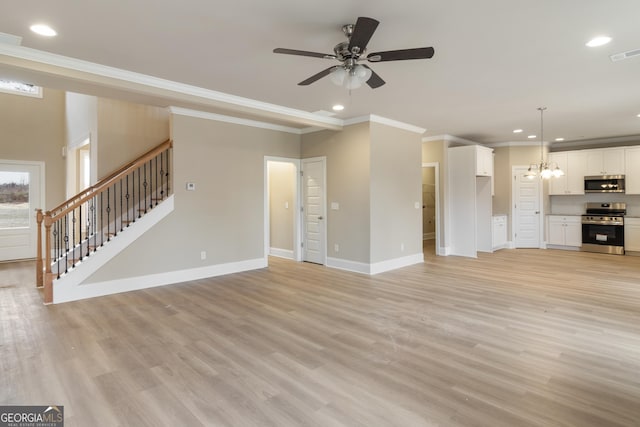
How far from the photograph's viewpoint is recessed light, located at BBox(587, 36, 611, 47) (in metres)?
3.21

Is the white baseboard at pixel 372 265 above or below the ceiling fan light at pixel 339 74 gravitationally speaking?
below

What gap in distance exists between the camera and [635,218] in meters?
7.89

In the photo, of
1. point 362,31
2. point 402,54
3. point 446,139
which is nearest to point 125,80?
point 362,31

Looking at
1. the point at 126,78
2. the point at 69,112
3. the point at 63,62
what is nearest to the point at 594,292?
the point at 126,78

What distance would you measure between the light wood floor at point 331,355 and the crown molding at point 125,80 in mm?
2690

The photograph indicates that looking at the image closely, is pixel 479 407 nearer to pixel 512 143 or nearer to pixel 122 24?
pixel 122 24

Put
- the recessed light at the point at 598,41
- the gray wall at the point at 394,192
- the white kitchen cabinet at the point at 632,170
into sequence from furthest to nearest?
1. the white kitchen cabinet at the point at 632,170
2. the gray wall at the point at 394,192
3. the recessed light at the point at 598,41

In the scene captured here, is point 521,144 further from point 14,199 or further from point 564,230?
point 14,199

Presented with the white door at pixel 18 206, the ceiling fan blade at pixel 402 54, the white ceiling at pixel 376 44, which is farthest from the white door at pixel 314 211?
the white door at pixel 18 206

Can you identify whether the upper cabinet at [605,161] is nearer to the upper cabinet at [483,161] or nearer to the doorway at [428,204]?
the upper cabinet at [483,161]

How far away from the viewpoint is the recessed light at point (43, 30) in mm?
2951

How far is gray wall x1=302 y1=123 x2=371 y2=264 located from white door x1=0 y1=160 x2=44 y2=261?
6624 mm

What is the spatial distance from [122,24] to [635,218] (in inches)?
413

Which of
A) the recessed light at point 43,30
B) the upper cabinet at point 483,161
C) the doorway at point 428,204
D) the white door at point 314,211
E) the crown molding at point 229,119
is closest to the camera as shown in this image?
the recessed light at point 43,30
